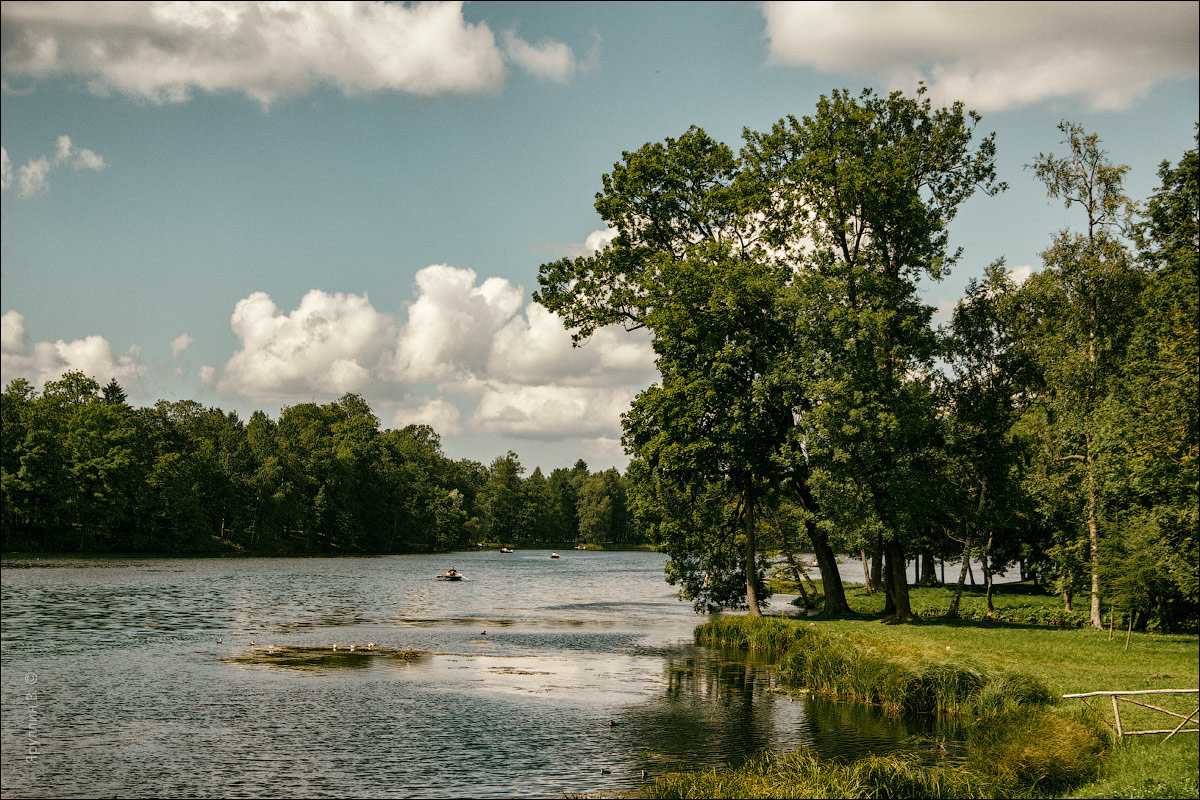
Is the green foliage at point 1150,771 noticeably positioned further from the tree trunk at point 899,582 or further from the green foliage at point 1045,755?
the tree trunk at point 899,582

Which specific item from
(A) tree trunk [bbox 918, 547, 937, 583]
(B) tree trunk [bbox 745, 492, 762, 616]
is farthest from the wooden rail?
(A) tree trunk [bbox 918, 547, 937, 583]

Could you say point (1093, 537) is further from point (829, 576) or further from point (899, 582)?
point (829, 576)

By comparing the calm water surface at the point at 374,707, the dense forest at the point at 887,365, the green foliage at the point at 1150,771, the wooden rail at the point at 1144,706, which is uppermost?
the dense forest at the point at 887,365

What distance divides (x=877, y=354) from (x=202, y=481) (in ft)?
344

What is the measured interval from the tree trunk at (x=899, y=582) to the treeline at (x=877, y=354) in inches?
5.0

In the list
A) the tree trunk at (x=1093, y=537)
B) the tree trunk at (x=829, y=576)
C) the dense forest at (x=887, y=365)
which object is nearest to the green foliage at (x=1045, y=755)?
the dense forest at (x=887, y=365)

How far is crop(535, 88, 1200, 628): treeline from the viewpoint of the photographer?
3503cm

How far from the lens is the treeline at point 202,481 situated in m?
101

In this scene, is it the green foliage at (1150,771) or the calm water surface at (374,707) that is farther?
the calm water surface at (374,707)

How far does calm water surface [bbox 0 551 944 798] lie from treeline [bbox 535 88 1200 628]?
8203 millimetres

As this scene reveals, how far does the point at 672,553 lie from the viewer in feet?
143

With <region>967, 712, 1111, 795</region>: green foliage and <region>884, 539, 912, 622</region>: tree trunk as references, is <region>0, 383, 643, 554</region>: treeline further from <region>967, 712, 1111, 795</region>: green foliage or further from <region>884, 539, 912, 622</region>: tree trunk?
<region>967, 712, 1111, 795</region>: green foliage

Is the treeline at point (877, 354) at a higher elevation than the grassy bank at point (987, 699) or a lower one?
higher

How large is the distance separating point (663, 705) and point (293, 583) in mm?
56846
